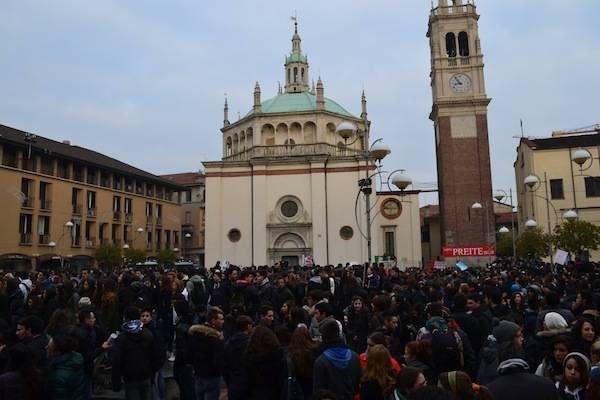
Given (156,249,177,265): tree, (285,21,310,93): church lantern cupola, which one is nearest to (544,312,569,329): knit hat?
(156,249,177,265): tree

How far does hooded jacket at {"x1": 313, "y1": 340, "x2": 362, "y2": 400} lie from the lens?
4.82 meters

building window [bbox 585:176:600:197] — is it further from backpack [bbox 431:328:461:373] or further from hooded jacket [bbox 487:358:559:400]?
hooded jacket [bbox 487:358:559:400]

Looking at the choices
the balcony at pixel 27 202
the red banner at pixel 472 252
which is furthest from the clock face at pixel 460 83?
the balcony at pixel 27 202

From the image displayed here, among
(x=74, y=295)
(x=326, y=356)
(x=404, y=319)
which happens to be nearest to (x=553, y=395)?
(x=326, y=356)

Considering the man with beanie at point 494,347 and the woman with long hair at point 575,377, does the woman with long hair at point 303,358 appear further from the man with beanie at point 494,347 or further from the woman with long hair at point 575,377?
the woman with long hair at point 575,377

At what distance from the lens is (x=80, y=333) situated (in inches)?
239

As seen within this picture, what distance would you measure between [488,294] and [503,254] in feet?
114

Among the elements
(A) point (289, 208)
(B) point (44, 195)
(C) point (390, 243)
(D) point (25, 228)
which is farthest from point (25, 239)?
(C) point (390, 243)

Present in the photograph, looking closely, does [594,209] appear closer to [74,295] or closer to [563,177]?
[563,177]

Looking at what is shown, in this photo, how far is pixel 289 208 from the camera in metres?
40.7

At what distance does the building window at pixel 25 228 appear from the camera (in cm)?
3581

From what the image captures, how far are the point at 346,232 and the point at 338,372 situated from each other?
34.4 m

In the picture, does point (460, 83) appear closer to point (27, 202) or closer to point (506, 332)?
point (27, 202)

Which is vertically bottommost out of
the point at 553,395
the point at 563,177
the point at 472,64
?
the point at 553,395
